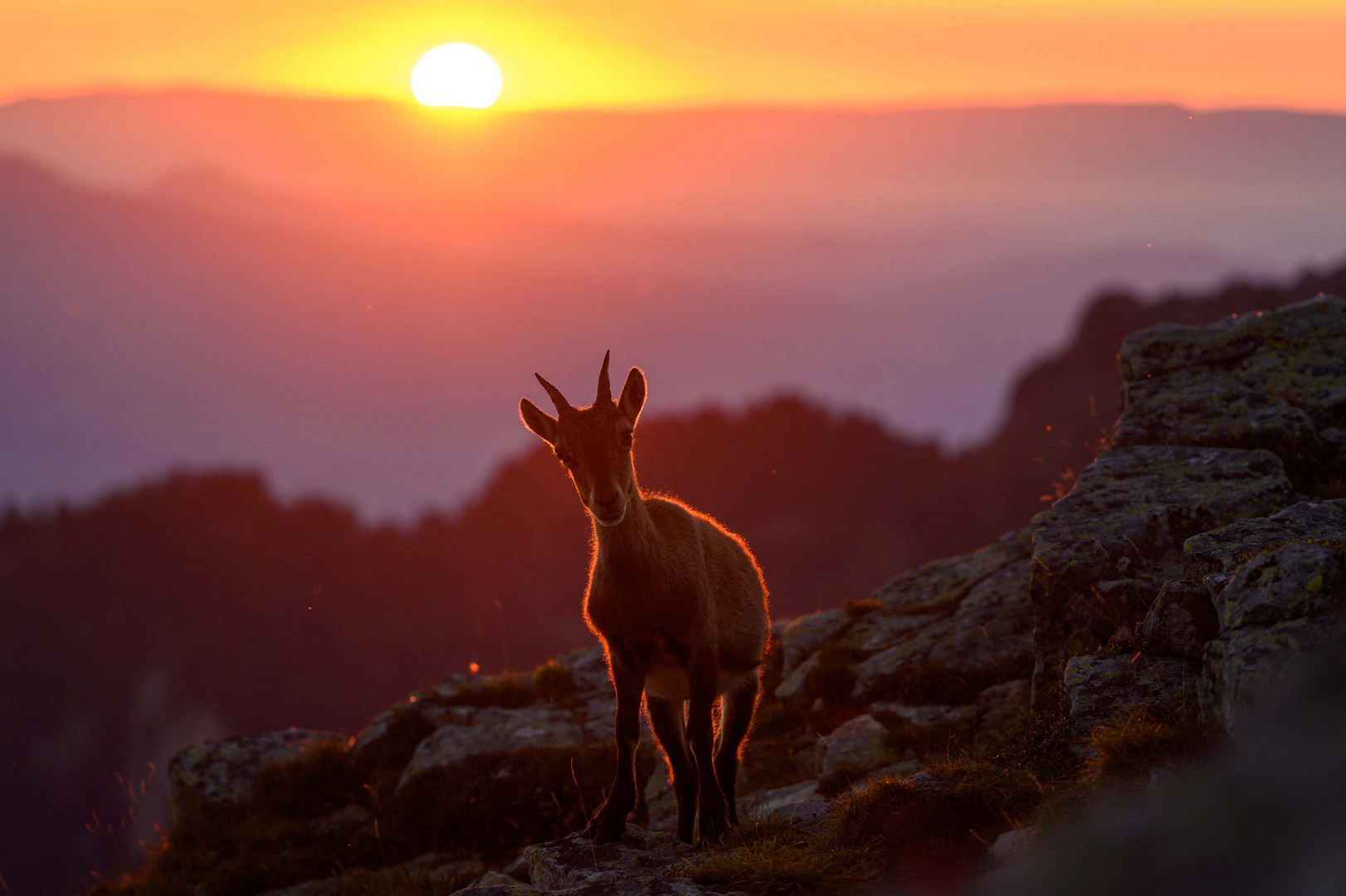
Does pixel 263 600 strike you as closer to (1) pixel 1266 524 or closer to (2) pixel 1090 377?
(2) pixel 1090 377

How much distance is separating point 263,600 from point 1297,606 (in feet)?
367

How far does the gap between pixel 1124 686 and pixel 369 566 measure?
111449 millimetres

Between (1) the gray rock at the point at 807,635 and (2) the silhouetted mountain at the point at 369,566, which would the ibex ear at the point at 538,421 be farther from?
(2) the silhouetted mountain at the point at 369,566

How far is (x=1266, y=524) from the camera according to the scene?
28.0 feet

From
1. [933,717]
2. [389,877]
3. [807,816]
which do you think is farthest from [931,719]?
[389,877]

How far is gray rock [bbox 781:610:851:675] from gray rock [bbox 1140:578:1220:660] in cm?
845

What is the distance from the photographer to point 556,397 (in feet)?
31.9

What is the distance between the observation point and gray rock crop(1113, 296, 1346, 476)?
12.3m

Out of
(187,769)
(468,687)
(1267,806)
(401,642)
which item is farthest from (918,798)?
(401,642)

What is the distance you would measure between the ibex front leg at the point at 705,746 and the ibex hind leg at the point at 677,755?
0.43ft

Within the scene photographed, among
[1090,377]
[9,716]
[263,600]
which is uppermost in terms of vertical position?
[1090,377]

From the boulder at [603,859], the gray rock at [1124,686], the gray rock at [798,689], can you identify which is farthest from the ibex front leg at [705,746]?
the gray rock at [798,689]

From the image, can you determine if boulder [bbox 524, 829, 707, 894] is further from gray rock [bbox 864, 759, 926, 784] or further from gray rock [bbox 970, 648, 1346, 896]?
gray rock [bbox 970, 648, 1346, 896]

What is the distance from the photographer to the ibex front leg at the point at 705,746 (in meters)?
9.27
